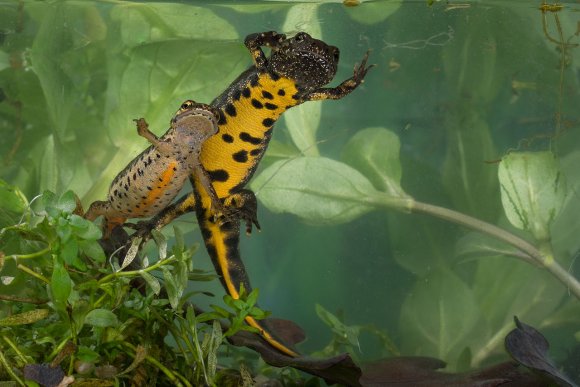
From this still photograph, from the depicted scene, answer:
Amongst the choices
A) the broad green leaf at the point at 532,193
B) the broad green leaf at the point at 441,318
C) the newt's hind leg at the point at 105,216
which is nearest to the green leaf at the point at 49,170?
the newt's hind leg at the point at 105,216

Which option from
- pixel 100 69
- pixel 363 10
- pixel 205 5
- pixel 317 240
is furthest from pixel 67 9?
pixel 317 240

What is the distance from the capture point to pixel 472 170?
3.00 m

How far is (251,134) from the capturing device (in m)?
2.11

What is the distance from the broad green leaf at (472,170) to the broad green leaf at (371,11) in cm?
70

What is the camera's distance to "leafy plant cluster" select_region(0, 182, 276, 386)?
1.39 metres

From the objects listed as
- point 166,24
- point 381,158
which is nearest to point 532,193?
point 381,158

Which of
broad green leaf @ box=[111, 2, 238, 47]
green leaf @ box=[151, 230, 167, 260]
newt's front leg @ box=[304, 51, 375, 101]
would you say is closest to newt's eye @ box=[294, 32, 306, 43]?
newt's front leg @ box=[304, 51, 375, 101]

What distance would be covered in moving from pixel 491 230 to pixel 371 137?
72cm

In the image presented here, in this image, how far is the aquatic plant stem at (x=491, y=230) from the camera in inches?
103

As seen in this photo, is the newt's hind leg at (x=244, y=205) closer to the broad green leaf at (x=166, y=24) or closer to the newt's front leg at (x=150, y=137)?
the newt's front leg at (x=150, y=137)

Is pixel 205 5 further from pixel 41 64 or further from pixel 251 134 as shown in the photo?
pixel 251 134

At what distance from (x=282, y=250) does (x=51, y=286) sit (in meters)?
2.00

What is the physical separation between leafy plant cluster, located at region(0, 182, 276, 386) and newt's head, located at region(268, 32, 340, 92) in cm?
73

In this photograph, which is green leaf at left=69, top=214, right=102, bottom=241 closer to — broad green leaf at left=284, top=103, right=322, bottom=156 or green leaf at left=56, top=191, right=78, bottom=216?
green leaf at left=56, top=191, right=78, bottom=216
